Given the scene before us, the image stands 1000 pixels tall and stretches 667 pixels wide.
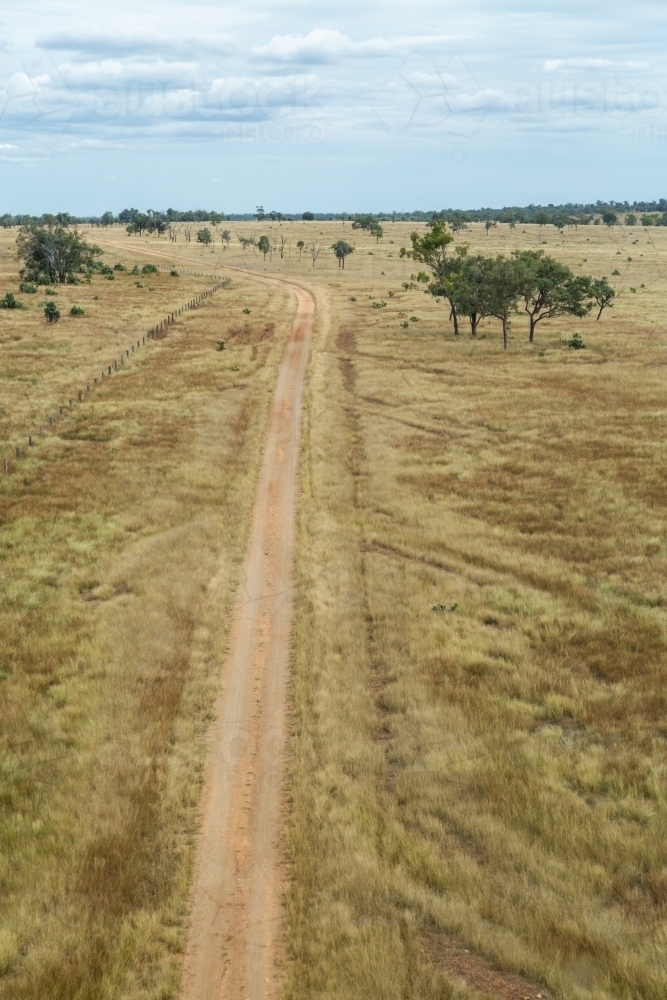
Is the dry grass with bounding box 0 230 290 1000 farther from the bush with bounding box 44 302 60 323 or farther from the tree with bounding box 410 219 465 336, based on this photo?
the bush with bounding box 44 302 60 323

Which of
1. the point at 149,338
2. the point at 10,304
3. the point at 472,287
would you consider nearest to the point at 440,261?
the point at 472,287

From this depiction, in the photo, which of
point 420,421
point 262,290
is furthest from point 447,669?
point 262,290

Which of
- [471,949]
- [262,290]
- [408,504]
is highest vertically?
[262,290]

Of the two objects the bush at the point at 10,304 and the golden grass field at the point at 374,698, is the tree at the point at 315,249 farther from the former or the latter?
the golden grass field at the point at 374,698

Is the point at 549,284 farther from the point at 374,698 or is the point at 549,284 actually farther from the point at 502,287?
the point at 374,698

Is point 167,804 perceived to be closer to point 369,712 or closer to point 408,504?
point 369,712

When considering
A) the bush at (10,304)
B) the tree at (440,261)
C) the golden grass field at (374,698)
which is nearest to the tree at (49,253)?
the bush at (10,304)

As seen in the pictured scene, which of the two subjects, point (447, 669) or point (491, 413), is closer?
point (447, 669)
